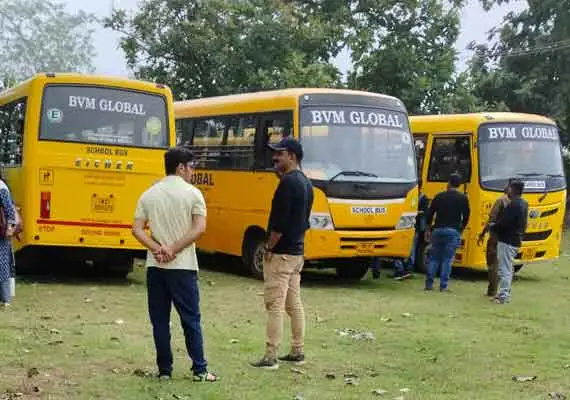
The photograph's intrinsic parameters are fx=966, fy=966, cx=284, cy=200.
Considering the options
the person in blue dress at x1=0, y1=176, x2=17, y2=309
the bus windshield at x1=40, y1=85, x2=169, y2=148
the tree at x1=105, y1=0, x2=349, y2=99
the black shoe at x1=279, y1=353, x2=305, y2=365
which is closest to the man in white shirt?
the black shoe at x1=279, y1=353, x2=305, y2=365

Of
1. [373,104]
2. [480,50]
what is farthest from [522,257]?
[480,50]

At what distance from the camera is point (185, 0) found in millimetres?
26656

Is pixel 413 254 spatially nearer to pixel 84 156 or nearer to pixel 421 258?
pixel 421 258

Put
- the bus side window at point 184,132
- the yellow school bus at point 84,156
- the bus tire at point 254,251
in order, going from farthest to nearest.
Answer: the bus side window at point 184,132
the bus tire at point 254,251
the yellow school bus at point 84,156

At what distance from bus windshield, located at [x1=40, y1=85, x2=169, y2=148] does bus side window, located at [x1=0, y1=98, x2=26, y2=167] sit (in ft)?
1.73

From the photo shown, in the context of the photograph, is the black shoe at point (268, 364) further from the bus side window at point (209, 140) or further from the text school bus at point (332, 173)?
the bus side window at point (209, 140)

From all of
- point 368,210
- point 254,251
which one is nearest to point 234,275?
point 254,251

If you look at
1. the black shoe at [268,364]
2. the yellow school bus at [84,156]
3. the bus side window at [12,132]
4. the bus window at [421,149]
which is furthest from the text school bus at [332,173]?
the black shoe at [268,364]

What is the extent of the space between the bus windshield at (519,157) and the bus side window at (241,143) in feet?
12.3

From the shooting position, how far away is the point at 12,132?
13.9 m

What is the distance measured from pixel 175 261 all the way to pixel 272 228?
1.03 metres

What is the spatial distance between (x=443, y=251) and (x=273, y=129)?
3.12 metres

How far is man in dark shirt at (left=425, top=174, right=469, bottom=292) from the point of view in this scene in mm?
13625

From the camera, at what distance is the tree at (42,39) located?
73.9 m
